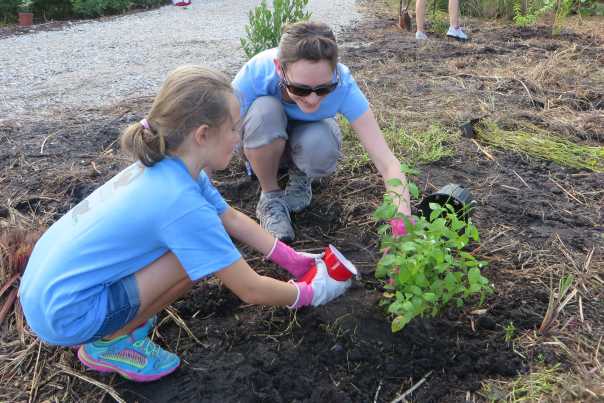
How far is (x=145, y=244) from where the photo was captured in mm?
1700

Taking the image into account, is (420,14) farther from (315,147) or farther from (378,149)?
(378,149)

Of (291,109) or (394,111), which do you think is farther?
(394,111)

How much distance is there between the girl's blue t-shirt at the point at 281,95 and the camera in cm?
251

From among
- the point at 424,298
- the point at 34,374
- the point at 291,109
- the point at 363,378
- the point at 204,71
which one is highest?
the point at 204,71

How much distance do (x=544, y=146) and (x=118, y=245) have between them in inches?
114

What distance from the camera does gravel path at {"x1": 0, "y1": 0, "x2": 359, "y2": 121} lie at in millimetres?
4822

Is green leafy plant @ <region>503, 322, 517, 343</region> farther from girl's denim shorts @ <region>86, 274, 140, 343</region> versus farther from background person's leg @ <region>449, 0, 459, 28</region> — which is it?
background person's leg @ <region>449, 0, 459, 28</region>

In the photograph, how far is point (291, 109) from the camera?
9.03 feet

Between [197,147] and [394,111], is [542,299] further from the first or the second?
[394,111]

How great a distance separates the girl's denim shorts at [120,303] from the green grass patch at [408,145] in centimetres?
179

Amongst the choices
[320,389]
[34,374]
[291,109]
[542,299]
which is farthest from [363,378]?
[291,109]

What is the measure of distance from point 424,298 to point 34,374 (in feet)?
4.71

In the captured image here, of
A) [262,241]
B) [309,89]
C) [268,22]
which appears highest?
[268,22]

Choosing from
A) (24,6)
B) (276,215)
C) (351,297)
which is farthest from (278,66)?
(24,6)
